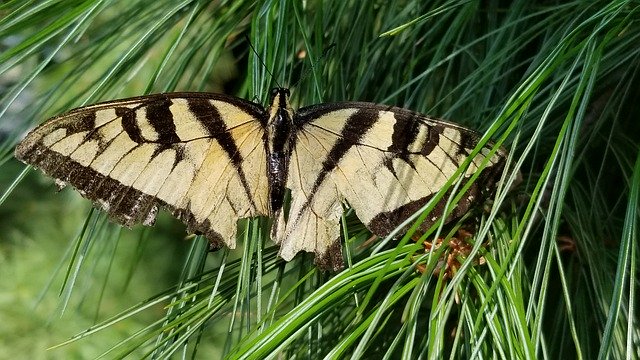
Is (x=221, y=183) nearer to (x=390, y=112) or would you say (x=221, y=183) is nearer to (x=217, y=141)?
(x=217, y=141)

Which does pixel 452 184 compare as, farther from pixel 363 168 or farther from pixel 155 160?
pixel 155 160

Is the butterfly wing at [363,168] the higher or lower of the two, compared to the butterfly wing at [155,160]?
lower

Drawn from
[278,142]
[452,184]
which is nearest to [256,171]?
[278,142]

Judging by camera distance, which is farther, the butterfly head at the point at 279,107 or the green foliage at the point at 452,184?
the butterfly head at the point at 279,107

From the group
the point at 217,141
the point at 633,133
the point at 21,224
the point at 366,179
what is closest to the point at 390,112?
the point at 366,179

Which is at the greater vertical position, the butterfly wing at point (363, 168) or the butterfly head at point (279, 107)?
the butterfly head at point (279, 107)

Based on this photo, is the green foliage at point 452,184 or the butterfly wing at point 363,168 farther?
the butterfly wing at point 363,168
